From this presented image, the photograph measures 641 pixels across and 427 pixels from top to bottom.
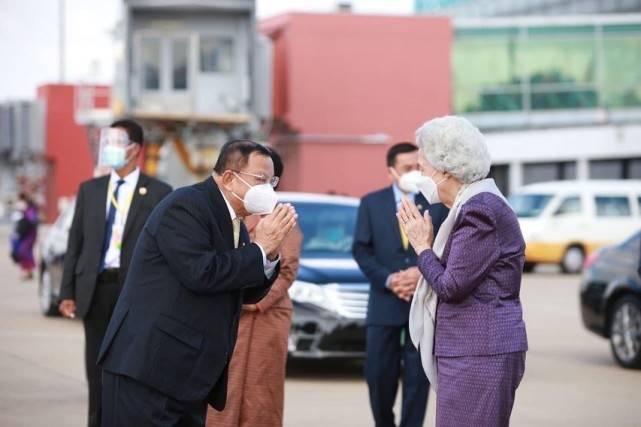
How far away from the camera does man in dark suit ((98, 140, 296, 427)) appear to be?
5.60m

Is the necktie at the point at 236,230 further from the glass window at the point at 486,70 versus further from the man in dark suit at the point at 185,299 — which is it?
the glass window at the point at 486,70

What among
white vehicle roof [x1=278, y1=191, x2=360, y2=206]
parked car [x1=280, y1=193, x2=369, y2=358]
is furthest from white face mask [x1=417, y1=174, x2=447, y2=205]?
white vehicle roof [x1=278, y1=191, x2=360, y2=206]

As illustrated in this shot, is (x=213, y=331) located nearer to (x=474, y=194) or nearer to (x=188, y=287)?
(x=188, y=287)

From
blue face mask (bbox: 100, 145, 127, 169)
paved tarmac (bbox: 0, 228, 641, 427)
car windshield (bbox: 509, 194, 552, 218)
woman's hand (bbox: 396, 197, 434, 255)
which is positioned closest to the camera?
woman's hand (bbox: 396, 197, 434, 255)

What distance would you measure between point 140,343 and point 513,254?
1.53 metres

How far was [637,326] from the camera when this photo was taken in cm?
1412

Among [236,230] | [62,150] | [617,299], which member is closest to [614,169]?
[62,150]

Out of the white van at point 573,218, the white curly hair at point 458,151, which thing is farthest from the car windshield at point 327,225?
the white van at point 573,218

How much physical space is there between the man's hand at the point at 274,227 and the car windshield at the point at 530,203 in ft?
91.2

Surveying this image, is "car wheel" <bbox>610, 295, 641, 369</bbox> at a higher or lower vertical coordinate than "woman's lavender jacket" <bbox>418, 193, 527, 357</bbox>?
lower

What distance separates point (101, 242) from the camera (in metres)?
8.80

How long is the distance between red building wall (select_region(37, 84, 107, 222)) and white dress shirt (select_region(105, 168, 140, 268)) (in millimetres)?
62966

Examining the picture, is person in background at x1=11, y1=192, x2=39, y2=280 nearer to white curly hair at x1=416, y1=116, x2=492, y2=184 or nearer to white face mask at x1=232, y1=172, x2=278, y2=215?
white curly hair at x1=416, y1=116, x2=492, y2=184

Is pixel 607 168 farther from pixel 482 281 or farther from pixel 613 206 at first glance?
pixel 482 281
